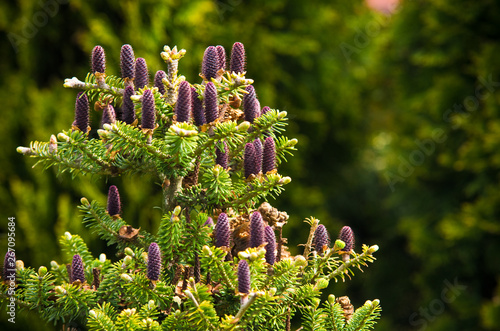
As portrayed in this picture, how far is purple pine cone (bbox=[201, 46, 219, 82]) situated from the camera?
1.92 metres

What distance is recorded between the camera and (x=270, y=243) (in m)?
1.82

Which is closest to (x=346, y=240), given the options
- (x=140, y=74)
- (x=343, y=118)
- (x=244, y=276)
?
(x=244, y=276)

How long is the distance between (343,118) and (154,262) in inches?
310

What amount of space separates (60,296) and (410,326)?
30.1 ft

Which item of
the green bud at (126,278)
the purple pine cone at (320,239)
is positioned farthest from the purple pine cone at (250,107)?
the green bud at (126,278)

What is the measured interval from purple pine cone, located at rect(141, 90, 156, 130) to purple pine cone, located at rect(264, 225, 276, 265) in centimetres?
48

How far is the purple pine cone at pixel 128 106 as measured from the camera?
1.90 m

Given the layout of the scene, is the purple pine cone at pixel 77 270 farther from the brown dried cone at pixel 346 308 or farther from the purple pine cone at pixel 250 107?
the brown dried cone at pixel 346 308

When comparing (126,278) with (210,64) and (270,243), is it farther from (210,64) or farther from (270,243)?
(210,64)


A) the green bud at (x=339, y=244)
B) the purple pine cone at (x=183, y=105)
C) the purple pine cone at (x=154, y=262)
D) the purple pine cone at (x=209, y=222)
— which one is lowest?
the purple pine cone at (x=154, y=262)

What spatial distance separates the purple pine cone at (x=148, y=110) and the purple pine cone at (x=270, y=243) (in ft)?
1.58

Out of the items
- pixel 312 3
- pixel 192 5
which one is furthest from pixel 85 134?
pixel 312 3

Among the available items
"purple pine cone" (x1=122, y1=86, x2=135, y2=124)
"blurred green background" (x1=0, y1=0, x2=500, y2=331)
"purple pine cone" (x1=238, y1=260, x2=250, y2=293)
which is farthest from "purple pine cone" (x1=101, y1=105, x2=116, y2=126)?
"blurred green background" (x1=0, y1=0, x2=500, y2=331)

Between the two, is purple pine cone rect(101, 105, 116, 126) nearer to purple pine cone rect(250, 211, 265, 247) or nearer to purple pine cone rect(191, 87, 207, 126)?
purple pine cone rect(191, 87, 207, 126)
